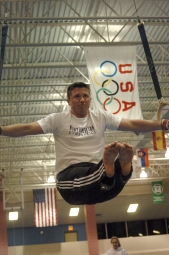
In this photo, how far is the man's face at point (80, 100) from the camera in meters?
3.80

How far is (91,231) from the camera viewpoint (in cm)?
1928

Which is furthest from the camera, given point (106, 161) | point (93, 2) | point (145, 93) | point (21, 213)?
point (21, 213)

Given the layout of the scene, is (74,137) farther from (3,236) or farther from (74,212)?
(74,212)

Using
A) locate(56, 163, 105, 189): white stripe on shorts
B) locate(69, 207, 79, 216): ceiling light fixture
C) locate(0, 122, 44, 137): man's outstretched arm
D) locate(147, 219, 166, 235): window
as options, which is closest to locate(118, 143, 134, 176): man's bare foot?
locate(56, 163, 105, 189): white stripe on shorts

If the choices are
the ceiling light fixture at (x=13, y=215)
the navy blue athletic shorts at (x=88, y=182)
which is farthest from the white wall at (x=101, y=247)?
the navy blue athletic shorts at (x=88, y=182)

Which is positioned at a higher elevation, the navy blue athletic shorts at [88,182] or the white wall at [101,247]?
the white wall at [101,247]

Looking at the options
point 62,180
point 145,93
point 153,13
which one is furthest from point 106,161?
point 145,93

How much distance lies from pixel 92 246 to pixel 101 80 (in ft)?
41.5

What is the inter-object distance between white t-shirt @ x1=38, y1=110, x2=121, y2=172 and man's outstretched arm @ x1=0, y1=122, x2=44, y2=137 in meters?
0.06

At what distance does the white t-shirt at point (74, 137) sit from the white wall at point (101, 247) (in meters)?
15.9

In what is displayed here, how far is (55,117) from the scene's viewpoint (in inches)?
151

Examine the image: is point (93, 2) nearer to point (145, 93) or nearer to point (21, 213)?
point (145, 93)

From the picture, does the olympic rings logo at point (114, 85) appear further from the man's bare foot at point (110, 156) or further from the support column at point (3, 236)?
the support column at point (3, 236)

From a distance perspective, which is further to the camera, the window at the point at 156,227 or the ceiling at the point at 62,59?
the window at the point at 156,227
